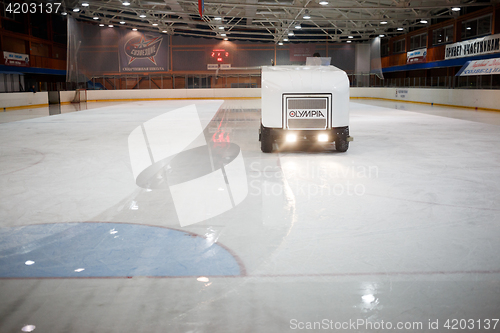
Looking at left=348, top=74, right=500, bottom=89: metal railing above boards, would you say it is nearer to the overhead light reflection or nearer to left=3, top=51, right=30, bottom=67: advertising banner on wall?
the overhead light reflection

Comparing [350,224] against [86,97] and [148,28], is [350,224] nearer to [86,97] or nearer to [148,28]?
[86,97]

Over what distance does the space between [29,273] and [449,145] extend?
8489 mm

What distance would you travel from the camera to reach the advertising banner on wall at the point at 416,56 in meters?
31.6

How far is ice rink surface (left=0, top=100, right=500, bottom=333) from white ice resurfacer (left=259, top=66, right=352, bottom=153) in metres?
0.70

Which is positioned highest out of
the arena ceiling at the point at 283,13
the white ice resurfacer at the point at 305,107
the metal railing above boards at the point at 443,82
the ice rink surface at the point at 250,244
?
the arena ceiling at the point at 283,13

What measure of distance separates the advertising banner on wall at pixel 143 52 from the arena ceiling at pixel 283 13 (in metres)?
1.03

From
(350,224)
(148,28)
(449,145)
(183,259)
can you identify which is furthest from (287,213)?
(148,28)

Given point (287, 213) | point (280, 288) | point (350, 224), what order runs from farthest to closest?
1. point (287, 213)
2. point (350, 224)
3. point (280, 288)

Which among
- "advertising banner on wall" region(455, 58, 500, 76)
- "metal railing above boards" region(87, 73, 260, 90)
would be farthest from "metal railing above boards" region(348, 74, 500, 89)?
"metal railing above boards" region(87, 73, 260, 90)

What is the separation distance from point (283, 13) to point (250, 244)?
2611 cm

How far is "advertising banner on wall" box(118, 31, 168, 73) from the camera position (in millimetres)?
37125

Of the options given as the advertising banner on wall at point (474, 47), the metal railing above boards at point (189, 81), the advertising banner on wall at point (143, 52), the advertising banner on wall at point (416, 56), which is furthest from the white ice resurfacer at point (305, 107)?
the advertising banner on wall at point (143, 52)

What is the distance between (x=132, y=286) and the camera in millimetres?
2869

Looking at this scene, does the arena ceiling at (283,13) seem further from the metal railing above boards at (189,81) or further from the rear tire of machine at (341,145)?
the rear tire of machine at (341,145)
